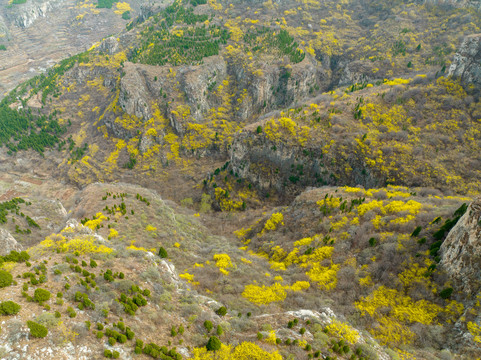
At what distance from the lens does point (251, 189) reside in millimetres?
61062

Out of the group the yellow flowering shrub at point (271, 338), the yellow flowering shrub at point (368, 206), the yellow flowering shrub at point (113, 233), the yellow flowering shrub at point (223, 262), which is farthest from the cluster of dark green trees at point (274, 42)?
the yellow flowering shrub at point (271, 338)

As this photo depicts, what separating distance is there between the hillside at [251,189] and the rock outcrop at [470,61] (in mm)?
339

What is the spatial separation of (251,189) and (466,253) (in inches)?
1756

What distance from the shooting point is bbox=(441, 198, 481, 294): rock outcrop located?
62.4 feet

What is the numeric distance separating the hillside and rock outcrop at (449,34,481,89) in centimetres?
34

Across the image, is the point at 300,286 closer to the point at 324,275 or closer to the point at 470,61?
the point at 324,275

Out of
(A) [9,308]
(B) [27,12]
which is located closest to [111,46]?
(A) [9,308]

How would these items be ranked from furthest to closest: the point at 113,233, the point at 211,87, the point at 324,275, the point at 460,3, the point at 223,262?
1. the point at 211,87
2. the point at 460,3
3. the point at 113,233
4. the point at 223,262
5. the point at 324,275

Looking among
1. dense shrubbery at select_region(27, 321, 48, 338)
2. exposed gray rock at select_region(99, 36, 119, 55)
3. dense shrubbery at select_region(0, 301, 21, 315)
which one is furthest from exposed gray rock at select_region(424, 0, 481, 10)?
dense shrubbery at select_region(0, 301, 21, 315)

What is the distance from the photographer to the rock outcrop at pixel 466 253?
62.4ft

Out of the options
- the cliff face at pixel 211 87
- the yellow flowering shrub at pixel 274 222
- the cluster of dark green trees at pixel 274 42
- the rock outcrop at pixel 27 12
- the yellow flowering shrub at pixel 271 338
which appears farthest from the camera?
the rock outcrop at pixel 27 12

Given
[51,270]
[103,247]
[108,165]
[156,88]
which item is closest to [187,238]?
[103,247]

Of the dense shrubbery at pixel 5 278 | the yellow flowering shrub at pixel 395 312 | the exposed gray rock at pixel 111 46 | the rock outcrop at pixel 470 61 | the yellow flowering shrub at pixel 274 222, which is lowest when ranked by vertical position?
the yellow flowering shrub at pixel 274 222

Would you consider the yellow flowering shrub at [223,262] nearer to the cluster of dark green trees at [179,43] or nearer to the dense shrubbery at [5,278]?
the dense shrubbery at [5,278]
